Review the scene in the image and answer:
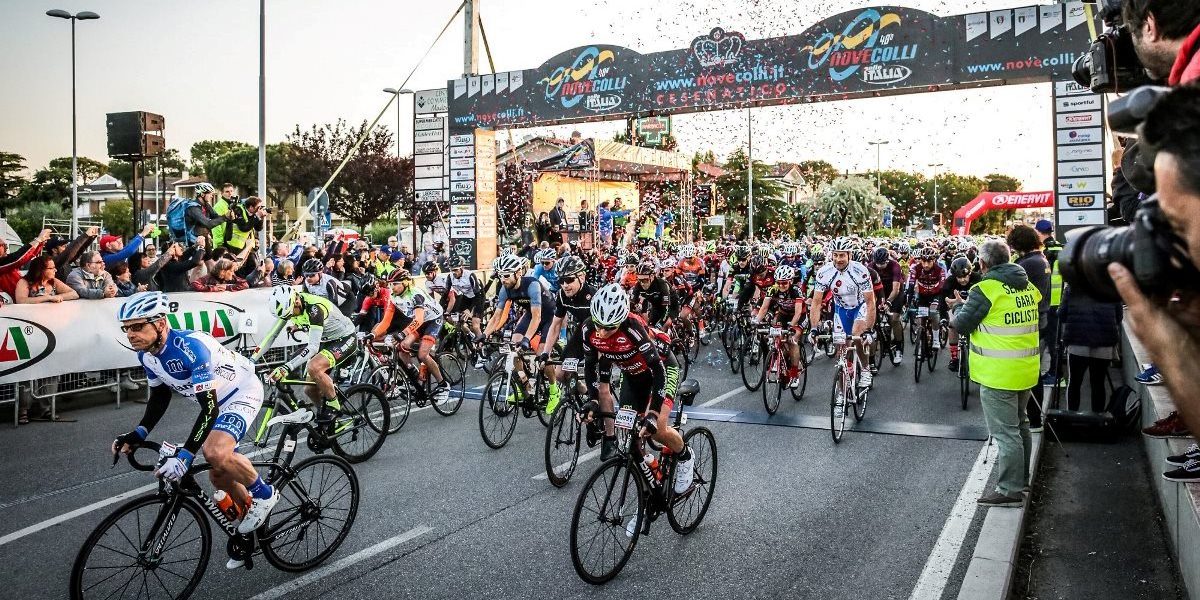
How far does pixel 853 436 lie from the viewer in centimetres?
941

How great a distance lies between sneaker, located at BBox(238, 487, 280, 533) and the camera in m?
5.11

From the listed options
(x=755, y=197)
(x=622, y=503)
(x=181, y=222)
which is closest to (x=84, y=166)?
(x=755, y=197)

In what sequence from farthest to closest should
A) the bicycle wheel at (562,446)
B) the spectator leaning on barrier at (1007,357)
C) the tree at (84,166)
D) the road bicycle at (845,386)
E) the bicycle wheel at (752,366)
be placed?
1. the tree at (84,166)
2. the bicycle wheel at (752,366)
3. the road bicycle at (845,386)
4. the bicycle wheel at (562,446)
5. the spectator leaning on barrier at (1007,357)

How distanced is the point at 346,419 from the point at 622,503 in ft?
12.8

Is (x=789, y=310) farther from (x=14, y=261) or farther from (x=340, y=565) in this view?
(x=14, y=261)

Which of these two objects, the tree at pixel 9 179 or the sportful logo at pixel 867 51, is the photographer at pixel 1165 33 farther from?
the tree at pixel 9 179

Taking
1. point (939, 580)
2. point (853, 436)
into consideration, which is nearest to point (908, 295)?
point (853, 436)

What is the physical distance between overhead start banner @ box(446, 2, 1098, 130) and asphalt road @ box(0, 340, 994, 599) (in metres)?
8.50

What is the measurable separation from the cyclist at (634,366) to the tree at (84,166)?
76979 millimetres

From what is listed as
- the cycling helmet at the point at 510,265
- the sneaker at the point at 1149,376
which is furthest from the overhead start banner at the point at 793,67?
the sneaker at the point at 1149,376

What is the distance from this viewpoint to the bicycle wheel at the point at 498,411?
893 centimetres

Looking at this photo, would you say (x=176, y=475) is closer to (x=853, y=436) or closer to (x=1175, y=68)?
(x=1175, y=68)

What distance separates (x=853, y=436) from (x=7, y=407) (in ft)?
32.8

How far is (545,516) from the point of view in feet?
21.7
